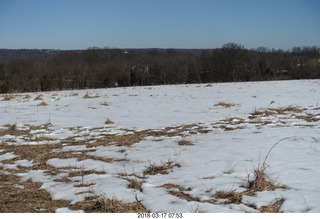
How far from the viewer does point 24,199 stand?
3752 mm

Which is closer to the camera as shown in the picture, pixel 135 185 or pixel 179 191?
pixel 179 191

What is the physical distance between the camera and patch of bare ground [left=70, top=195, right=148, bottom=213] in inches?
133

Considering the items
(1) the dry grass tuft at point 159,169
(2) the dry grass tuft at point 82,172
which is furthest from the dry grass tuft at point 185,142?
(2) the dry grass tuft at point 82,172

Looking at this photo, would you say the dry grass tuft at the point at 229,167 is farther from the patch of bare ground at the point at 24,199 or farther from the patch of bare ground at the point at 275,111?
the patch of bare ground at the point at 275,111

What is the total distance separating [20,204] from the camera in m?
3.61

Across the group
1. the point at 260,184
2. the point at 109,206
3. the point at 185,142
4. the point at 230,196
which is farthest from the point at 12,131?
the point at 260,184

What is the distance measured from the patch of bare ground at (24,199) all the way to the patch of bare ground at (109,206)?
0.24 metres

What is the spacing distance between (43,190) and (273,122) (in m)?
6.05

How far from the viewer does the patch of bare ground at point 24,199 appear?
350 centimetres

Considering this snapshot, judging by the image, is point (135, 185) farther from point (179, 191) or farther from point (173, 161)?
point (173, 161)

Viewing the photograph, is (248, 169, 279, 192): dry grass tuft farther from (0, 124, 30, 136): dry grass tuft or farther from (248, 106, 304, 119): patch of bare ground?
(0, 124, 30, 136): dry grass tuft

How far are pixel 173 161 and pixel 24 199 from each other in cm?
214

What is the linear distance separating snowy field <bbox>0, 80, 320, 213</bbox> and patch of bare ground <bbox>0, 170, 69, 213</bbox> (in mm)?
29

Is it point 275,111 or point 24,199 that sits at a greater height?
point 275,111
